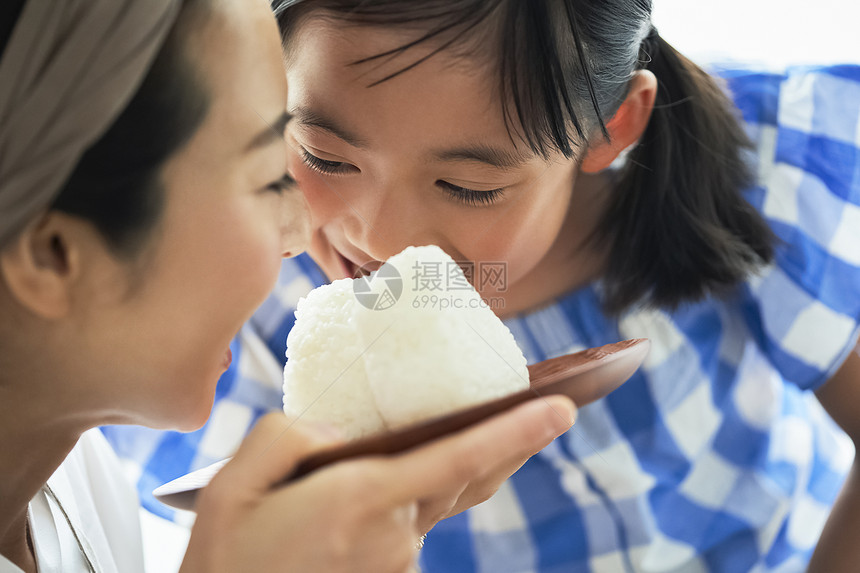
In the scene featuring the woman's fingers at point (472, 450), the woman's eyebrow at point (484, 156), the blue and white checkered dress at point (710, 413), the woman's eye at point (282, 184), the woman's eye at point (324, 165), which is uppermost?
the woman's eye at point (282, 184)

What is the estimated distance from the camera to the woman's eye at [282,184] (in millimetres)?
438

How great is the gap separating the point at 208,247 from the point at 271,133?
0.27 ft

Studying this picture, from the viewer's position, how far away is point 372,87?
543mm

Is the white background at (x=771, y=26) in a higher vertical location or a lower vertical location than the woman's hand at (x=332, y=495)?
higher

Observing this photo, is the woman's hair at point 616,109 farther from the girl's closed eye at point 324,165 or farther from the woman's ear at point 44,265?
the woman's ear at point 44,265

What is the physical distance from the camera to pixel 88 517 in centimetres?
64

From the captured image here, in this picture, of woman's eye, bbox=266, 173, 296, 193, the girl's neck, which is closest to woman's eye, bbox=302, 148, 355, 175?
woman's eye, bbox=266, 173, 296, 193

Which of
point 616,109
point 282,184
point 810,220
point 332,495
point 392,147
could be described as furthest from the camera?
point 810,220

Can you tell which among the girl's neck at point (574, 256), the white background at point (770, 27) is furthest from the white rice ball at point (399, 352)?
the white background at point (770, 27)

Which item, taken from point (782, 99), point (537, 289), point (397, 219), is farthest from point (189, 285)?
point (782, 99)

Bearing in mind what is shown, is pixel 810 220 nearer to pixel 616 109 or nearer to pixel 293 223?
pixel 616 109

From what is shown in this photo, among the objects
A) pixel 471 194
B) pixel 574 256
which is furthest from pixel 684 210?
pixel 471 194

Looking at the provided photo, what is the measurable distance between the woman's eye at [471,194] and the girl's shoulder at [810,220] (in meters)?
0.41

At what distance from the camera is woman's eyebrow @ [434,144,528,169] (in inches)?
22.0
